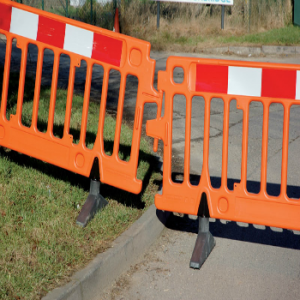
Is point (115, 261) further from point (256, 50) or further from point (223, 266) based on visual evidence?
point (256, 50)

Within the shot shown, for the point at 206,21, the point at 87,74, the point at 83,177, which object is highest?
the point at 206,21

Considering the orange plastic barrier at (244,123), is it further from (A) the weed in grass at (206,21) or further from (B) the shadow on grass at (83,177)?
(A) the weed in grass at (206,21)

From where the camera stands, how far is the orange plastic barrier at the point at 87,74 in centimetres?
390

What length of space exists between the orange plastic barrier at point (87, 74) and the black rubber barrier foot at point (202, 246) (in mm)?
617

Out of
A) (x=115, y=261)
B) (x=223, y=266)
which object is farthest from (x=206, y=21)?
(x=115, y=261)

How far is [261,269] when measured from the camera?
12.4ft

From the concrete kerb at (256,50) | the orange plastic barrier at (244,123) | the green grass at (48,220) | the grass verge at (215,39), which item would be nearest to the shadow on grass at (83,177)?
the green grass at (48,220)

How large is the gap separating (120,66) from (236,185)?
1.34 meters

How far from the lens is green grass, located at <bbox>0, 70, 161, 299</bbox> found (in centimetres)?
321

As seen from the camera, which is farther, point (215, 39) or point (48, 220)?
point (215, 39)

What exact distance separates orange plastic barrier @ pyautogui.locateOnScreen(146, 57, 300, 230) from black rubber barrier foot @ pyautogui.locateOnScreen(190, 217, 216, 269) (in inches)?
6.9

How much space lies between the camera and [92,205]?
4.15m

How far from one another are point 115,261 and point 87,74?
5.15 ft

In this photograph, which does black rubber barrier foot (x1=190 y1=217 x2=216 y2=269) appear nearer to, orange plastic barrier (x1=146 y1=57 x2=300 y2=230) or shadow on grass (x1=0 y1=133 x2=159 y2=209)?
orange plastic barrier (x1=146 y1=57 x2=300 y2=230)
